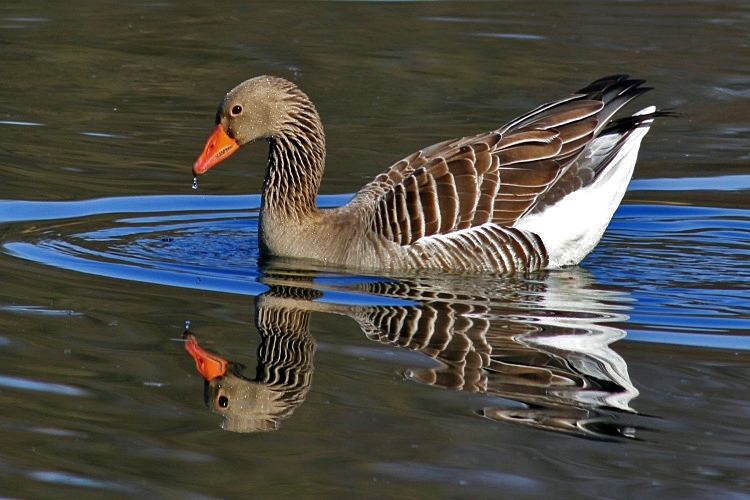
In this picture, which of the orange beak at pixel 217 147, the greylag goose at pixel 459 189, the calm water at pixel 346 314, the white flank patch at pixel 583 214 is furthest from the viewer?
the white flank patch at pixel 583 214

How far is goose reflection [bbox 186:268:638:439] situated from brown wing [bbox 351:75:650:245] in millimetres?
555

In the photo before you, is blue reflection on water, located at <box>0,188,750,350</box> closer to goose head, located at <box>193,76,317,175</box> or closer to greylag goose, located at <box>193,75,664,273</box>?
greylag goose, located at <box>193,75,664,273</box>

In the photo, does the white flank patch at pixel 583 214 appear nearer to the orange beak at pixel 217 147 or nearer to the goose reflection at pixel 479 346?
the goose reflection at pixel 479 346

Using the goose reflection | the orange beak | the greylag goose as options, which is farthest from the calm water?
the orange beak

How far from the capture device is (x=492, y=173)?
10.3m

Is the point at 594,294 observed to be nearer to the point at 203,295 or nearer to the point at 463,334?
the point at 463,334

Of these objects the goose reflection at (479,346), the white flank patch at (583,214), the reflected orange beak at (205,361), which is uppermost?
the white flank patch at (583,214)

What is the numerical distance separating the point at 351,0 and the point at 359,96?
244 inches

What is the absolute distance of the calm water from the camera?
623 centimetres

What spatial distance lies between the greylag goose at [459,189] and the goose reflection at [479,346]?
374 mm

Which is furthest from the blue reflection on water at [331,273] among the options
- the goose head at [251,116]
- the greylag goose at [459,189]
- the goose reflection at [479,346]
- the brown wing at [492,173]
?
the goose head at [251,116]

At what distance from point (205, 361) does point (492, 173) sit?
3.50 m

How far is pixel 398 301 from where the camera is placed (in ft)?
30.1

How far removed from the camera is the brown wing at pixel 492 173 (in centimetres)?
1020
